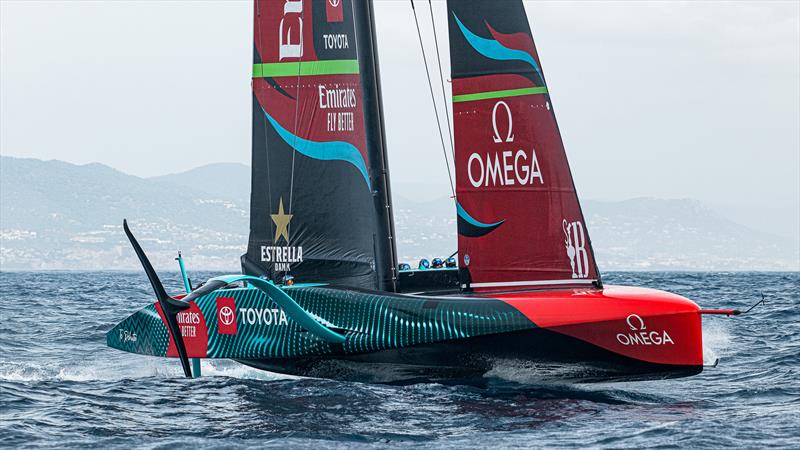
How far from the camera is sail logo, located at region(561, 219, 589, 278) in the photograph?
10750 mm

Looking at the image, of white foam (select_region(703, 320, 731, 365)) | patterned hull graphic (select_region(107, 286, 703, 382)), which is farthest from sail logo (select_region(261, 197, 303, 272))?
white foam (select_region(703, 320, 731, 365))

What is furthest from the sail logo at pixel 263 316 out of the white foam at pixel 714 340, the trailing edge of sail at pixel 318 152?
the white foam at pixel 714 340

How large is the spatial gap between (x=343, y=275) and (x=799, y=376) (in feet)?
15.6

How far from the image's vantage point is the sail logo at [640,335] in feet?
31.8

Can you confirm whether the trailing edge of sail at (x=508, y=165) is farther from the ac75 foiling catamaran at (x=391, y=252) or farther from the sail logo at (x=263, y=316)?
the sail logo at (x=263, y=316)

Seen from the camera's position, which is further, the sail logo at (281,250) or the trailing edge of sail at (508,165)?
the sail logo at (281,250)

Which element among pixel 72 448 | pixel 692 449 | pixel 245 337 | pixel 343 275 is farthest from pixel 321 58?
pixel 692 449

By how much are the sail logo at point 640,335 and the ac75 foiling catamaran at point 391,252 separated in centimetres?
1

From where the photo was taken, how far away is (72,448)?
25.9 ft

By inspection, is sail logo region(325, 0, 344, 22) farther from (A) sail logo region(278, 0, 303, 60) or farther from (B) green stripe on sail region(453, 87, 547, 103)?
(B) green stripe on sail region(453, 87, 547, 103)

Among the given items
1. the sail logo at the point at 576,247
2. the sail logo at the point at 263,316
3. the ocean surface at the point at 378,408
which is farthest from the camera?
the sail logo at the point at 263,316

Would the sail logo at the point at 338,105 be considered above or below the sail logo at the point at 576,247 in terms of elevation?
above

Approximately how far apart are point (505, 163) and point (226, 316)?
325cm

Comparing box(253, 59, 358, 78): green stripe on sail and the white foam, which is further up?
box(253, 59, 358, 78): green stripe on sail
